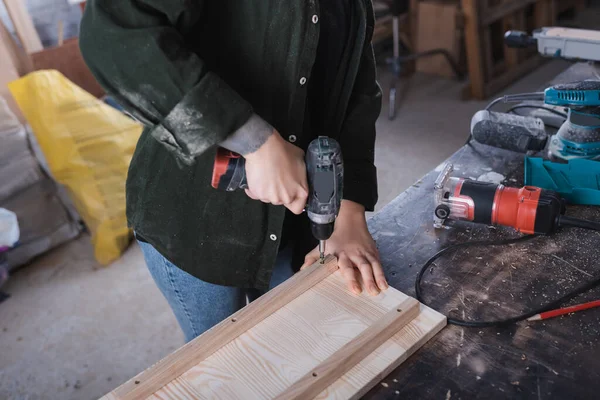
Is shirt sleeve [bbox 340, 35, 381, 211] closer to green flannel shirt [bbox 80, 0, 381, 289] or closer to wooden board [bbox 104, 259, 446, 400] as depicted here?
green flannel shirt [bbox 80, 0, 381, 289]

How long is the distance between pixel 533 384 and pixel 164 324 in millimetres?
1738

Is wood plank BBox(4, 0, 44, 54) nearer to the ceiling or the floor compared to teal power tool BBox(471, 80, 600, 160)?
nearer to the ceiling

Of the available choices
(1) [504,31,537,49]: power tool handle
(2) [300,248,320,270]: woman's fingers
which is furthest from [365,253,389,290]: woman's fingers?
(1) [504,31,537,49]: power tool handle

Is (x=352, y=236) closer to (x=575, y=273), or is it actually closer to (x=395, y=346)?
(x=395, y=346)

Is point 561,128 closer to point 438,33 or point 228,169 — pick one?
point 228,169

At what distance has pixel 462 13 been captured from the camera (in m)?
3.78

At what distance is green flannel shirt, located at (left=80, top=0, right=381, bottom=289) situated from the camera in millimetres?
821

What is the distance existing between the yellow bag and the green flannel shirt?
61.9 inches

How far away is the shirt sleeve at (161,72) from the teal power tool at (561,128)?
33.7 inches

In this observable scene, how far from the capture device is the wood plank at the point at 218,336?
0.87 metres

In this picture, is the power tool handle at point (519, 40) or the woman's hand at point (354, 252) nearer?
the woman's hand at point (354, 252)

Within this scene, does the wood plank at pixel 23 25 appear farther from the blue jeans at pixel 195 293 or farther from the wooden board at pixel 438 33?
the wooden board at pixel 438 33

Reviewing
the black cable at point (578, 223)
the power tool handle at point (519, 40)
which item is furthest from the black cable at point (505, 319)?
the power tool handle at point (519, 40)

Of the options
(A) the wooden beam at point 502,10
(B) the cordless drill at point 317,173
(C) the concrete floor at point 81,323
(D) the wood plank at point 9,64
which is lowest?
(C) the concrete floor at point 81,323
